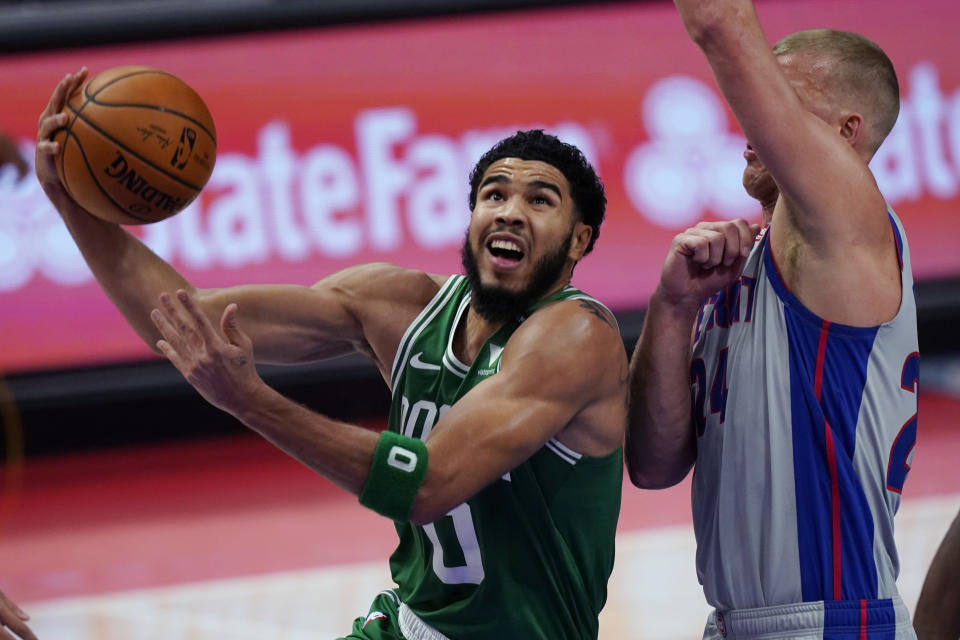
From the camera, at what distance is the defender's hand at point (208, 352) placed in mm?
2891

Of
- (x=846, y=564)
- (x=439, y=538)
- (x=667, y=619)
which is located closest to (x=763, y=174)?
(x=846, y=564)

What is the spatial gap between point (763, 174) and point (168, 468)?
6963 millimetres

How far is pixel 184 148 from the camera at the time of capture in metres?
3.57

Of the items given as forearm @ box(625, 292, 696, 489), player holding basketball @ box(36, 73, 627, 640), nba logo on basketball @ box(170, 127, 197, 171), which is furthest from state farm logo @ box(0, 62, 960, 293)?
forearm @ box(625, 292, 696, 489)

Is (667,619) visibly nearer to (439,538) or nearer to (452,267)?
(439,538)

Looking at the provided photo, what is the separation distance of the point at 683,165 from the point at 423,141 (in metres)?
2.10

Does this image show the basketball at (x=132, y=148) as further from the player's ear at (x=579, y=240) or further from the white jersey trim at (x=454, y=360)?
the player's ear at (x=579, y=240)

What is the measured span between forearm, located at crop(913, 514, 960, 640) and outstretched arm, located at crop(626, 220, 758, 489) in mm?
1017

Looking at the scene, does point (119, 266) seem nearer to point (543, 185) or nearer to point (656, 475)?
point (543, 185)

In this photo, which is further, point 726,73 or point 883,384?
point 883,384

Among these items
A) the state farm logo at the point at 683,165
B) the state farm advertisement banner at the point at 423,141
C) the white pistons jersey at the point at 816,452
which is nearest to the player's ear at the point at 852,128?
the white pistons jersey at the point at 816,452

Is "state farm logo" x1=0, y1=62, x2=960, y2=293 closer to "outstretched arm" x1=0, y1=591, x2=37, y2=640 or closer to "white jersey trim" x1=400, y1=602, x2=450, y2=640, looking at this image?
"white jersey trim" x1=400, y1=602, x2=450, y2=640

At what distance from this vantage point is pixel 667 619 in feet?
19.1

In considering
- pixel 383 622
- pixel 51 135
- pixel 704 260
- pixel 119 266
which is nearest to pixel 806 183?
pixel 704 260
